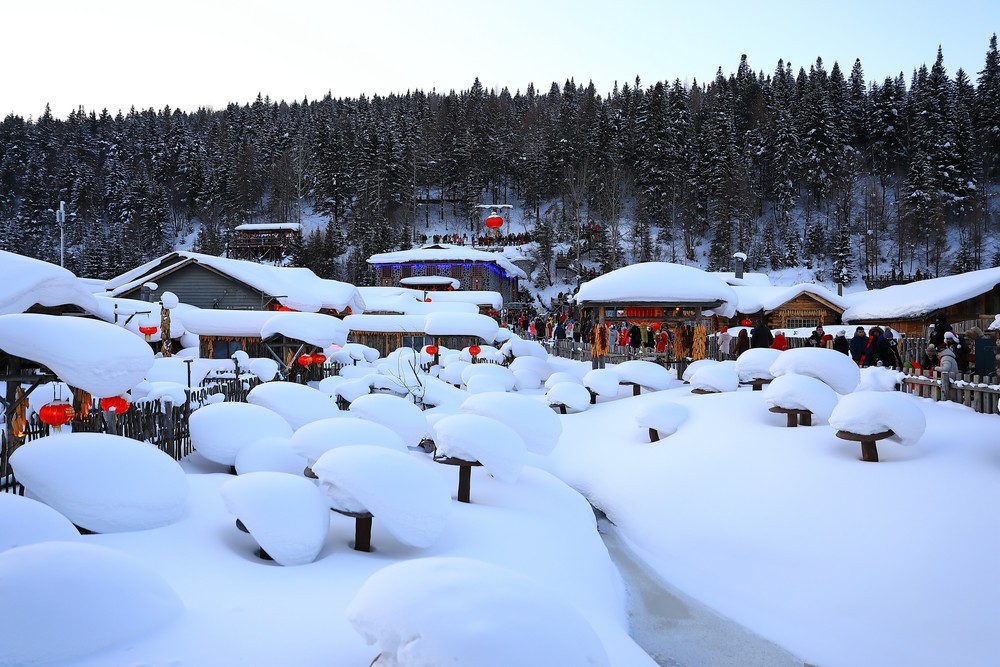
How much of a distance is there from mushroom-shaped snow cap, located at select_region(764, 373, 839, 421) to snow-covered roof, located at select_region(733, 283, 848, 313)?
65.9 ft

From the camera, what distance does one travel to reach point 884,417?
906 cm

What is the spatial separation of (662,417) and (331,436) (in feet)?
24.4

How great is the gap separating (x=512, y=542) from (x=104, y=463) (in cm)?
423

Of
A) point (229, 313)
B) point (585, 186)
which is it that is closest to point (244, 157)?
point (585, 186)

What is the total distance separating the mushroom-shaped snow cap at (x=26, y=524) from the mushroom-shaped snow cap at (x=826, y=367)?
11.5m

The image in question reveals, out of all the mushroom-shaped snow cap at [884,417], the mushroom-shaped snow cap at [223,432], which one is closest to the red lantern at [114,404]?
the mushroom-shaped snow cap at [223,432]

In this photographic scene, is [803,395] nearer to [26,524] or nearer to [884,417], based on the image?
[884,417]

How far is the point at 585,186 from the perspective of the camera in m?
58.6

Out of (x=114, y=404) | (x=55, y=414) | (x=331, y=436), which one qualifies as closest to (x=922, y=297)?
(x=331, y=436)

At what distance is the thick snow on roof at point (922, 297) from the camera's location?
2294 cm

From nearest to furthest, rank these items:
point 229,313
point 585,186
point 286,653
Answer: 1. point 286,653
2. point 229,313
3. point 585,186

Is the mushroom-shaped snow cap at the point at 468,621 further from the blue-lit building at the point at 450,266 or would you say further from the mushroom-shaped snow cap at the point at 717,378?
the blue-lit building at the point at 450,266

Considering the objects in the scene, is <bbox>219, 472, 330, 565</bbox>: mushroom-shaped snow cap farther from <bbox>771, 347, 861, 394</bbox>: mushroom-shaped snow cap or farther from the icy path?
<bbox>771, 347, 861, 394</bbox>: mushroom-shaped snow cap

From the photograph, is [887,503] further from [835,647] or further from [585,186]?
[585,186]
